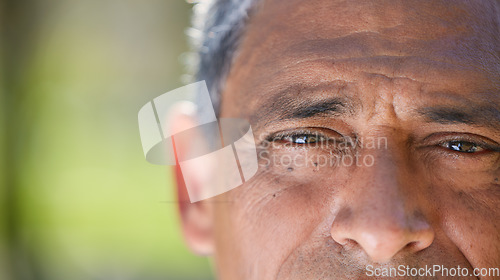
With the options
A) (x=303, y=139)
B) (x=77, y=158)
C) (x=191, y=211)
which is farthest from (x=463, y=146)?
(x=77, y=158)

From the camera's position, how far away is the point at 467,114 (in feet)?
4.83

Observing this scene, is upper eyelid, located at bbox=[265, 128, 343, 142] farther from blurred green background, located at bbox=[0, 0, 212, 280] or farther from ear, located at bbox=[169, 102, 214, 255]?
blurred green background, located at bbox=[0, 0, 212, 280]

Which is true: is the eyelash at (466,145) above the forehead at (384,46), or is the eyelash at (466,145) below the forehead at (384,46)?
below

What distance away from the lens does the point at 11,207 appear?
4410 mm

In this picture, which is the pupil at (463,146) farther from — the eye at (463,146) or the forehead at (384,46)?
the forehead at (384,46)

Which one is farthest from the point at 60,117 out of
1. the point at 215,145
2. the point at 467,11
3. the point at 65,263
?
the point at 467,11

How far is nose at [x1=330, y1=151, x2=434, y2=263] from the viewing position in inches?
51.5

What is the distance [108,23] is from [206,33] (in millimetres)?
2790

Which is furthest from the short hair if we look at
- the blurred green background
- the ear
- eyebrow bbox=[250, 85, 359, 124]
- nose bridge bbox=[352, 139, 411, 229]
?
the blurred green background

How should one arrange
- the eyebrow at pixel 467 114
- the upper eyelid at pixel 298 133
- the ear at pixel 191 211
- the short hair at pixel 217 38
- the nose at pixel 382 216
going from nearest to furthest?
the nose at pixel 382 216, the eyebrow at pixel 467 114, the upper eyelid at pixel 298 133, the short hair at pixel 217 38, the ear at pixel 191 211

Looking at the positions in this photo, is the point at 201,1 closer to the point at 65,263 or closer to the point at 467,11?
the point at 467,11

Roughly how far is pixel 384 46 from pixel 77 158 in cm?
359

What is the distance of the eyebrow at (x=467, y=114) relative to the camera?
4.83ft

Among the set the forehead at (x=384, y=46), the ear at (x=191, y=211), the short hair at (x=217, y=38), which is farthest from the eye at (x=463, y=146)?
the ear at (x=191, y=211)
